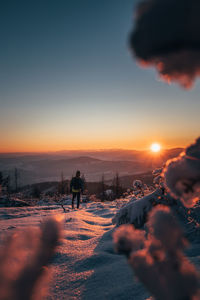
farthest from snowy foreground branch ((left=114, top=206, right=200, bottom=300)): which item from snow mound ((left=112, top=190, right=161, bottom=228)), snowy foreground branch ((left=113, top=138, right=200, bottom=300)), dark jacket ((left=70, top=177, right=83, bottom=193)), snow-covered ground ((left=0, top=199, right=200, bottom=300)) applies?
dark jacket ((left=70, top=177, right=83, bottom=193))

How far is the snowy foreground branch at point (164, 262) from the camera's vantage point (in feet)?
1.74

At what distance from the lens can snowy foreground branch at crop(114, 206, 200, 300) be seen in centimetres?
53

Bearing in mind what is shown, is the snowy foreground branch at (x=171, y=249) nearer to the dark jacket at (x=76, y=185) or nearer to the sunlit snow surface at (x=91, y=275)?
the sunlit snow surface at (x=91, y=275)

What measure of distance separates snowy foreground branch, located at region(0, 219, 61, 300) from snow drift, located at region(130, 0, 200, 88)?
0.94 meters

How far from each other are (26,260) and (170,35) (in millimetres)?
1157

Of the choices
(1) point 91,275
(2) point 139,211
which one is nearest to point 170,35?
(1) point 91,275

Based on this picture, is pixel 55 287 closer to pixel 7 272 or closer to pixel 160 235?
pixel 7 272

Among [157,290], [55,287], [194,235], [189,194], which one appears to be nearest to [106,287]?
[55,287]

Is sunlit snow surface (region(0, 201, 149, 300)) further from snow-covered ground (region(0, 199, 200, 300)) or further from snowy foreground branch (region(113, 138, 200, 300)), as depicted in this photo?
snowy foreground branch (region(113, 138, 200, 300))

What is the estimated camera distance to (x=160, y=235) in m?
0.62

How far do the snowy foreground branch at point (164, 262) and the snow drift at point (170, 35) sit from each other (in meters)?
0.56

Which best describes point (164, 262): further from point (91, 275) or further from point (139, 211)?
point (139, 211)

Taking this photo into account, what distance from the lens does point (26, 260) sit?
0.85 m

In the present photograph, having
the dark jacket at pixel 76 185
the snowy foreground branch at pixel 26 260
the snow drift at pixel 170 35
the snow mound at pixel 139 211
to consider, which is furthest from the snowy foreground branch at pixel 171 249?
the dark jacket at pixel 76 185
